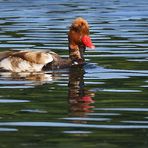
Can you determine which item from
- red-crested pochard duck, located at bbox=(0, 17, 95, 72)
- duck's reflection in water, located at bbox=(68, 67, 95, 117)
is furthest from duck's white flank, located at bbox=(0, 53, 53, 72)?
duck's reflection in water, located at bbox=(68, 67, 95, 117)

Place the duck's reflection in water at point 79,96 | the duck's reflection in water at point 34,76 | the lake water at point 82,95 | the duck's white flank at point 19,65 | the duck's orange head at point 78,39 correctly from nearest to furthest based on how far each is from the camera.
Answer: the lake water at point 82,95 → the duck's reflection in water at point 79,96 → the duck's reflection in water at point 34,76 → the duck's white flank at point 19,65 → the duck's orange head at point 78,39

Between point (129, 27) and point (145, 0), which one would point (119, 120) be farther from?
point (145, 0)

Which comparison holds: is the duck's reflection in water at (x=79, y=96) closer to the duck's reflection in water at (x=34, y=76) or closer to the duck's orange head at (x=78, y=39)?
→ the duck's reflection in water at (x=34, y=76)

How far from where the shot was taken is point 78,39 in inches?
650

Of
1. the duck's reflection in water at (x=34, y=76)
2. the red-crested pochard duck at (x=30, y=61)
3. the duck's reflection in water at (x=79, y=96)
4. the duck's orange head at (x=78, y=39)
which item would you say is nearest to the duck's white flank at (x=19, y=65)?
the red-crested pochard duck at (x=30, y=61)

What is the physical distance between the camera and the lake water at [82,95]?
9.15 metres

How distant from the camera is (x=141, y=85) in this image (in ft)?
43.0

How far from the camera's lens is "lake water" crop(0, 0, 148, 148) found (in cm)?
915

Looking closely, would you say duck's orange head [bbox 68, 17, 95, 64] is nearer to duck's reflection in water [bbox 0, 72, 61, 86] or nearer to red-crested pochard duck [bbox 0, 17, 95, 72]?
red-crested pochard duck [bbox 0, 17, 95, 72]

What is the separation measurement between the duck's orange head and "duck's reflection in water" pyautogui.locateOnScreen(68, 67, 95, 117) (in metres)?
1.37

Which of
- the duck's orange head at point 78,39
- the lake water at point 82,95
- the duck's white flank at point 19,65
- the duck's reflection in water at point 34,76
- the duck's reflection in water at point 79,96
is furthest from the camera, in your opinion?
the duck's orange head at point 78,39

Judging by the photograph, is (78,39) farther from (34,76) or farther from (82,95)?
(82,95)

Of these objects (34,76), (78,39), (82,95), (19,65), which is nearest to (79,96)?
(82,95)

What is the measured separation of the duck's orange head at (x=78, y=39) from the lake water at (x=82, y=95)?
286mm
